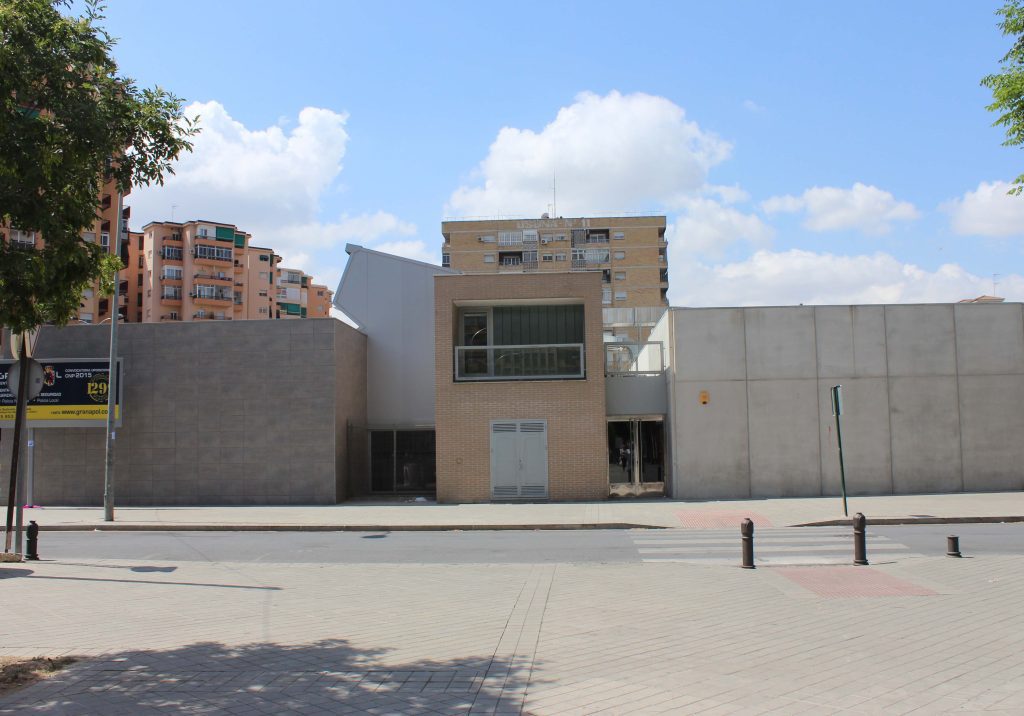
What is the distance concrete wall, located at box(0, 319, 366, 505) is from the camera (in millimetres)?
24969

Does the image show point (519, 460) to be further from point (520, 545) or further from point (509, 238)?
point (509, 238)

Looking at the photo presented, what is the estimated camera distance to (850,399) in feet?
80.3

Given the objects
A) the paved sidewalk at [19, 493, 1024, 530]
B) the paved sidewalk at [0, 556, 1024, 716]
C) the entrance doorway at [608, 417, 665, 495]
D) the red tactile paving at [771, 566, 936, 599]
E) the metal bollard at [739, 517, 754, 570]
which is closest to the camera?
the paved sidewalk at [0, 556, 1024, 716]

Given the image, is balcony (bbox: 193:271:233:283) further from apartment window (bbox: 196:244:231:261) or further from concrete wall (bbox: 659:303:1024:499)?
concrete wall (bbox: 659:303:1024:499)

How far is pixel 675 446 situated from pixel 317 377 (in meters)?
10.8

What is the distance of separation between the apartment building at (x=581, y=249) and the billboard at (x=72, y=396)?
61052mm

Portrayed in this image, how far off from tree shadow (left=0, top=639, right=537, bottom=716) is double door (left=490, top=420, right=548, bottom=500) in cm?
1684

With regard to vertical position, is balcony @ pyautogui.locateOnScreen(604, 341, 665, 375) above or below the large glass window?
above

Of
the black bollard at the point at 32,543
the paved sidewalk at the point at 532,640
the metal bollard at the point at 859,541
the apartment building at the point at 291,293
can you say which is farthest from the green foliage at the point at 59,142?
the apartment building at the point at 291,293

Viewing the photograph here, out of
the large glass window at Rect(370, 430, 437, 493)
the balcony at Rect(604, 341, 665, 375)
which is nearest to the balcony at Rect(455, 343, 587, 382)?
the balcony at Rect(604, 341, 665, 375)

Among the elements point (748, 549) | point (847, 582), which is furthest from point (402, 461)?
point (847, 582)

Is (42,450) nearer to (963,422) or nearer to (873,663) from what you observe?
(873,663)

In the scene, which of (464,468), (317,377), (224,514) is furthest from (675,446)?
(224,514)

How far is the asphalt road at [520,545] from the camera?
1416 centimetres
